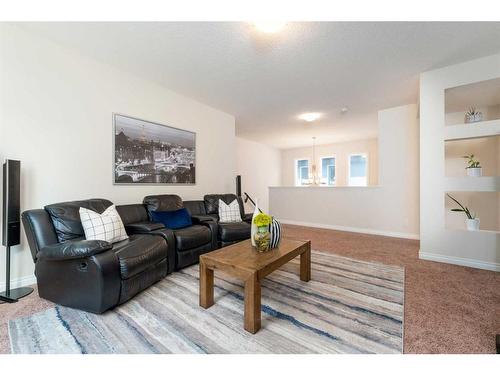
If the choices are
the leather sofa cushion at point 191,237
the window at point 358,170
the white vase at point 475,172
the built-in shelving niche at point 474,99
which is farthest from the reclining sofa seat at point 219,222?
the window at point 358,170

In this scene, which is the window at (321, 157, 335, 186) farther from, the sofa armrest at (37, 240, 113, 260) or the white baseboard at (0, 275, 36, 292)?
the white baseboard at (0, 275, 36, 292)

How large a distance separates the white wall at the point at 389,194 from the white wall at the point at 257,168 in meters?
2.54

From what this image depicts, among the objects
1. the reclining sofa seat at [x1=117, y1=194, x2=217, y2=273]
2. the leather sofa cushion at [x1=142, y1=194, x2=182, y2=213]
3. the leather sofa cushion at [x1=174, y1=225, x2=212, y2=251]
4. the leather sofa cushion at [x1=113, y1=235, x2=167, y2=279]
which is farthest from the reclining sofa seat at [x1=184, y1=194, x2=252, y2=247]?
the leather sofa cushion at [x1=113, y1=235, x2=167, y2=279]

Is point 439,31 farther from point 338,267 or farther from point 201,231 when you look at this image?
A: point 201,231

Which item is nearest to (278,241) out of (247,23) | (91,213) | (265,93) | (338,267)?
(338,267)

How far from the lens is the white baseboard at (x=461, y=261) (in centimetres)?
260

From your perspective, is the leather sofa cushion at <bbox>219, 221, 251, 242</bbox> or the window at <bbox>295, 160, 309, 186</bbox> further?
the window at <bbox>295, 160, 309, 186</bbox>

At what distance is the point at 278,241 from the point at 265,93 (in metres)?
2.55

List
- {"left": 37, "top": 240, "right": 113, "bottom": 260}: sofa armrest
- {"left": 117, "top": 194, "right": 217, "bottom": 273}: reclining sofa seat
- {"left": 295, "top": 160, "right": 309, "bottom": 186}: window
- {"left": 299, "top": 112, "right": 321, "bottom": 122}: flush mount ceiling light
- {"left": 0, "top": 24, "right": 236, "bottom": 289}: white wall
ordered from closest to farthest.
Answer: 1. {"left": 37, "top": 240, "right": 113, "bottom": 260}: sofa armrest
2. {"left": 0, "top": 24, "right": 236, "bottom": 289}: white wall
3. {"left": 117, "top": 194, "right": 217, "bottom": 273}: reclining sofa seat
4. {"left": 299, "top": 112, "right": 321, "bottom": 122}: flush mount ceiling light
5. {"left": 295, "top": 160, "right": 309, "bottom": 186}: window

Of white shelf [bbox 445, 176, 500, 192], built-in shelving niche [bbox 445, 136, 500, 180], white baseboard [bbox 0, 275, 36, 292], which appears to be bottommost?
white baseboard [bbox 0, 275, 36, 292]

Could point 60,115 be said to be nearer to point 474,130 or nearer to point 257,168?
point 474,130

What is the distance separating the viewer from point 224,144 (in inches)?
179

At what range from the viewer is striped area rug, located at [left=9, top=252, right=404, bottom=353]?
1.33 m

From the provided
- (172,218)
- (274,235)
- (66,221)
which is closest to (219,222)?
(172,218)
